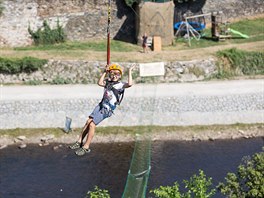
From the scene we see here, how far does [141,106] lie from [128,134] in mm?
2422

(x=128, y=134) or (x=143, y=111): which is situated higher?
(x=143, y=111)

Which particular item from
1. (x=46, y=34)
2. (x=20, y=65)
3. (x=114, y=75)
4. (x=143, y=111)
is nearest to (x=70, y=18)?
(x=46, y=34)

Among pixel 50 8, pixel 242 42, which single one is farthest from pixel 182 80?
pixel 50 8

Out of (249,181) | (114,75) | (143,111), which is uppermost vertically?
(114,75)

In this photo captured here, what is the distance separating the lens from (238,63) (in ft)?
169

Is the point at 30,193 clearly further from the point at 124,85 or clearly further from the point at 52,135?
the point at 124,85

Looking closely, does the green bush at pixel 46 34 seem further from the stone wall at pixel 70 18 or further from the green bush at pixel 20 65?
the green bush at pixel 20 65

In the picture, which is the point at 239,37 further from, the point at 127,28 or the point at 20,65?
the point at 20,65

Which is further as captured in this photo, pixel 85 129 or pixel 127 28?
pixel 127 28

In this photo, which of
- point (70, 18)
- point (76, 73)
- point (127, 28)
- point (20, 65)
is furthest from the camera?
point (127, 28)

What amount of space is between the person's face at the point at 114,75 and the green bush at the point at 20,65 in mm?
27807

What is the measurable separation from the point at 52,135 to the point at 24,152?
7.29ft

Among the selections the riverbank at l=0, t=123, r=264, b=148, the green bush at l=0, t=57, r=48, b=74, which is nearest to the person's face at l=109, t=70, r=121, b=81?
the riverbank at l=0, t=123, r=264, b=148

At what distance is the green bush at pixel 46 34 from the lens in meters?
54.2
